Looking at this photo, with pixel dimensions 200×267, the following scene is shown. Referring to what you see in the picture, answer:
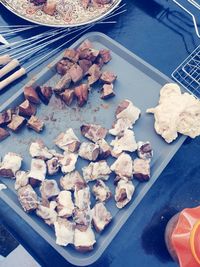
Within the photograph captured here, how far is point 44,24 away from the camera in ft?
4.74

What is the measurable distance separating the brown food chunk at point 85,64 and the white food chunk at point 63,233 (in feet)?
1.75

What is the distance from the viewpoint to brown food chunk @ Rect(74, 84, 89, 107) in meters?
1.37

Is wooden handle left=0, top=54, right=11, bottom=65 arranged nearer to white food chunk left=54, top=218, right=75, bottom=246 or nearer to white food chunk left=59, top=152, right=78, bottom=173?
white food chunk left=59, top=152, right=78, bottom=173

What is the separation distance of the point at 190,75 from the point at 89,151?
47 centimetres

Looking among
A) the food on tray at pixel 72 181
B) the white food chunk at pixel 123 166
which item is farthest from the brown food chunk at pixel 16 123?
the white food chunk at pixel 123 166

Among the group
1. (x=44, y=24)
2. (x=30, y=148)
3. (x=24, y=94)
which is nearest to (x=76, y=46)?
(x=44, y=24)

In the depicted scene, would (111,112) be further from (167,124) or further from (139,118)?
(167,124)

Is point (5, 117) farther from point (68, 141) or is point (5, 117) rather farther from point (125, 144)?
point (125, 144)

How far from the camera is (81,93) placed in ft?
4.50

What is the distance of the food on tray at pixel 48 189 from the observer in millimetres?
1240

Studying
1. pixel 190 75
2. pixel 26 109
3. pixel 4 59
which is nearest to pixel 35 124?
pixel 26 109

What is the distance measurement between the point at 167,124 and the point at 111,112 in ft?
0.66

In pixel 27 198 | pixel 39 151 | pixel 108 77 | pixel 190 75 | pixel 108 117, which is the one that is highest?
pixel 190 75

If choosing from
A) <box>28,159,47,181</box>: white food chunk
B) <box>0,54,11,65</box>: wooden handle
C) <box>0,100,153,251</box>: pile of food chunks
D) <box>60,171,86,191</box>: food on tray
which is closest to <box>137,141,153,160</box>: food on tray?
<box>0,100,153,251</box>: pile of food chunks
